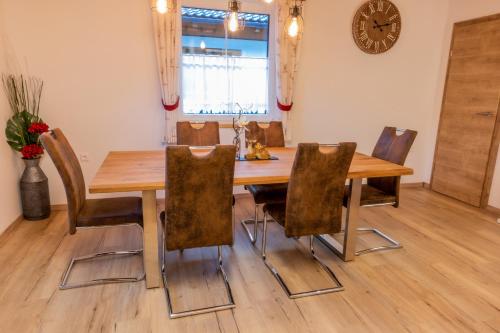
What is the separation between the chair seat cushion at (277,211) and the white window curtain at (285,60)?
64.3 inches

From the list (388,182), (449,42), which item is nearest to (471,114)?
(449,42)

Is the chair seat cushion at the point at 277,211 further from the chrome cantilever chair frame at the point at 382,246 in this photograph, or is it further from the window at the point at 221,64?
the window at the point at 221,64

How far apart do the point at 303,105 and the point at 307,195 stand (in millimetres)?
2067

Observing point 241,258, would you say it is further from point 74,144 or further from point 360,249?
point 74,144

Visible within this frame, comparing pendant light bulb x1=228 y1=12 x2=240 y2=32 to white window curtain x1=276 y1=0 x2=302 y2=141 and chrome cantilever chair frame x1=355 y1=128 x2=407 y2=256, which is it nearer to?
white window curtain x1=276 y1=0 x2=302 y2=141

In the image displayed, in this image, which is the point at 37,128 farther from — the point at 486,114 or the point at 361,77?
the point at 486,114

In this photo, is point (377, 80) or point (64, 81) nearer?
point (64, 81)

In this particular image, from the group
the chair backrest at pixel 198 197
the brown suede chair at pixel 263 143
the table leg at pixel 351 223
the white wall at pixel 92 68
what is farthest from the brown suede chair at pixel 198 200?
the white wall at pixel 92 68

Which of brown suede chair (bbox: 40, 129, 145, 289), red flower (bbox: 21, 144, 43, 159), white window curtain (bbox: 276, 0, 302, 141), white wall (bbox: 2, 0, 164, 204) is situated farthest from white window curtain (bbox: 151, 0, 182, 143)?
brown suede chair (bbox: 40, 129, 145, 289)

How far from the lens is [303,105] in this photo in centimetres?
399

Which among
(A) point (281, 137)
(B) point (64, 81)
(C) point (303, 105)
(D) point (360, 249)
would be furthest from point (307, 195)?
(B) point (64, 81)

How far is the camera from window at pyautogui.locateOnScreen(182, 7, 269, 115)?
3629mm

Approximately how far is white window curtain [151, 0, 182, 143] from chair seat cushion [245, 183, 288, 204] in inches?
49.8

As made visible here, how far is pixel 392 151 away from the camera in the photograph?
114 inches
